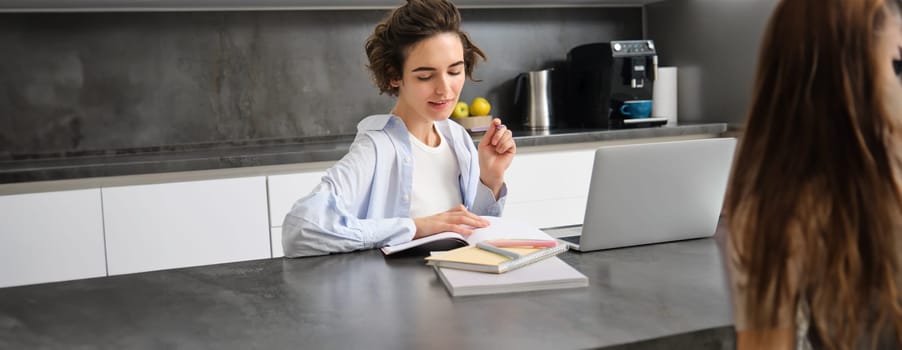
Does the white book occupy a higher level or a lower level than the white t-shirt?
lower

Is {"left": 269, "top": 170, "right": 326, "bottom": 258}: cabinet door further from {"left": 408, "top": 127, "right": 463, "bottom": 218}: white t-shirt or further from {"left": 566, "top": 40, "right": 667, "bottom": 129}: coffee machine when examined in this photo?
{"left": 566, "top": 40, "right": 667, "bottom": 129}: coffee machine

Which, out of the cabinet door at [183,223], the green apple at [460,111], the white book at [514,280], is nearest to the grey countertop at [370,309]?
the white book at [514,280]

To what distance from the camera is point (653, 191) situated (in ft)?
4.87

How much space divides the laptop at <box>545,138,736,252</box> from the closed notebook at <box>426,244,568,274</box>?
0.11 metres

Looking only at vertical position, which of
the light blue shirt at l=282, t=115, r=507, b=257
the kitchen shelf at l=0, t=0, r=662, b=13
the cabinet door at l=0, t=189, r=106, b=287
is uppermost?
the kitchen shelf at l=0, t=0, r=662, b=13

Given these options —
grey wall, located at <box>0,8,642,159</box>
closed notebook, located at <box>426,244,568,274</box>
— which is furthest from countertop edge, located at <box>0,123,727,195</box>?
closed notebook, located at <box>426,244,568,274</box>

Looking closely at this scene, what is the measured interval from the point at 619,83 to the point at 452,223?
202 cm

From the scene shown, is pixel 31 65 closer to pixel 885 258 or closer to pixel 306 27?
pixel 306 27

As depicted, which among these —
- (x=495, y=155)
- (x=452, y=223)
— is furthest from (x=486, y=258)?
(x=495, y=155)

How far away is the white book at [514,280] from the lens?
124cm

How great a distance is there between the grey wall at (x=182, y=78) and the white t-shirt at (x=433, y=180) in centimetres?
151

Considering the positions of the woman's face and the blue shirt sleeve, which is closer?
the blue shirt sleeve

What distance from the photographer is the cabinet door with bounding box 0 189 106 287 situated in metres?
2.57

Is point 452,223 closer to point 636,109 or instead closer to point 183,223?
point 183,223
